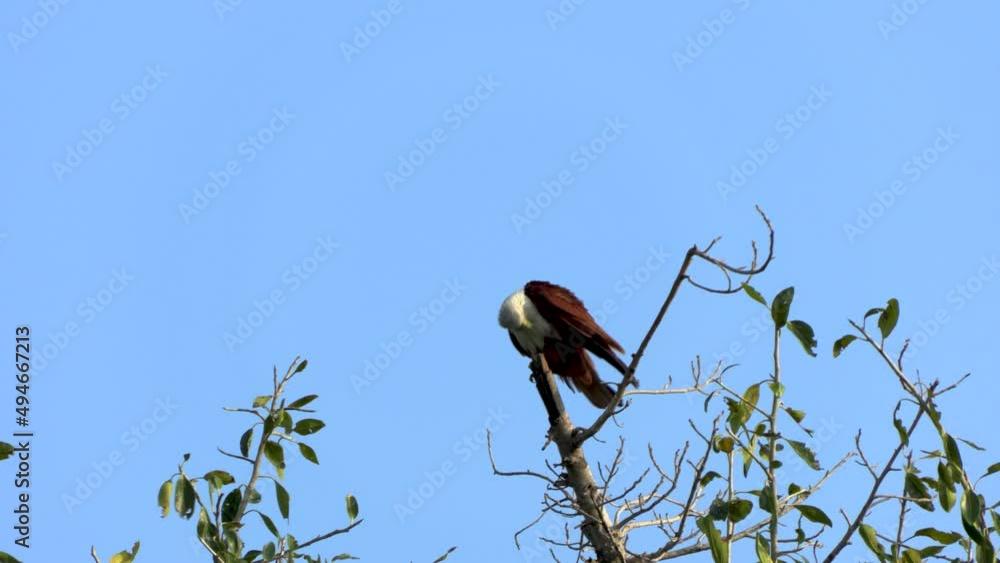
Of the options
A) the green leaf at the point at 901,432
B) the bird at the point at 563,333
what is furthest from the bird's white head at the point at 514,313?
the green leaf at the point at 901,432

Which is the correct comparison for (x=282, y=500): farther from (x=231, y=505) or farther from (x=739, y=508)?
(x=739, y=508)

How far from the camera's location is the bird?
6.36 meters

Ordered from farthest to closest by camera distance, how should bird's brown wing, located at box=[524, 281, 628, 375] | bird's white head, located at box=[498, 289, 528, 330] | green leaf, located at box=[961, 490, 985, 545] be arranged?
bird's white head, located at box=[498, 289, 528, 330], bird's brown wing, located at box=[524, 281, 628, 375], green leaf, located at box=[961, 490, 985, 545]

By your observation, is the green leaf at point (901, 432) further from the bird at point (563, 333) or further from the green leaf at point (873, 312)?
the bird at point (563, 333)

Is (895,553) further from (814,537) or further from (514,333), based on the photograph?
(514,333)

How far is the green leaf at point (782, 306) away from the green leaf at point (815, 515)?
0.62 metres

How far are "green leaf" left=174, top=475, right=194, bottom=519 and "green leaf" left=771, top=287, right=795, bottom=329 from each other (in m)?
1.94

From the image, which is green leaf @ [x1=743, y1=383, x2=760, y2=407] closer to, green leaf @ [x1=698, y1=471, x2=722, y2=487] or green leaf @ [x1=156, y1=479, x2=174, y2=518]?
green leaf @ [x1=698, y1=471, x2=722, y2=487]

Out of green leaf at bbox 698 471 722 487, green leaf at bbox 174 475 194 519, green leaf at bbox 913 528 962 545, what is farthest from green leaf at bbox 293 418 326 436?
green leaf at bbox 913 528 962 545

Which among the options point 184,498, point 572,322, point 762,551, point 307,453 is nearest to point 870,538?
point 762,551

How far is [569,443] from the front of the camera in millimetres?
4875

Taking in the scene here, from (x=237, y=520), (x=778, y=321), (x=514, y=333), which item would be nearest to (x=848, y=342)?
(x=778, y=321)

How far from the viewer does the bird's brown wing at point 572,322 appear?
6293 mm

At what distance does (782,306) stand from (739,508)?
66cm
